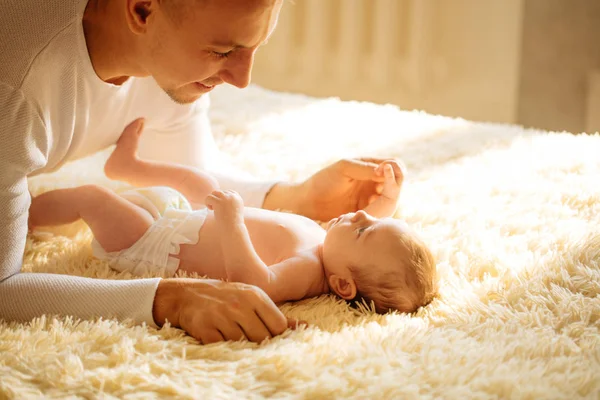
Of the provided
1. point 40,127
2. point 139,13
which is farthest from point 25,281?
point 139,13

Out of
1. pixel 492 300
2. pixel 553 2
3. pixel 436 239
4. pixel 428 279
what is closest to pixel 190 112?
pixel 436 239

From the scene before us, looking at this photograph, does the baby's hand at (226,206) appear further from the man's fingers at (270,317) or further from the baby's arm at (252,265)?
the man's fingers at (270,317)

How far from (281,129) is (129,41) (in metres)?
0.88

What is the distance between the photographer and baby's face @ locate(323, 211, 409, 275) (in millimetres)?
1263

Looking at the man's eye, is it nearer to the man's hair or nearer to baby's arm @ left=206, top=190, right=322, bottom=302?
baby's arm @ left=206, top=190, right=322, bottom=302

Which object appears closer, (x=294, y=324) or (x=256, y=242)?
(x=294, y=324)

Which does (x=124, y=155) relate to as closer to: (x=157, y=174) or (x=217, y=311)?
(x=157, y=174)

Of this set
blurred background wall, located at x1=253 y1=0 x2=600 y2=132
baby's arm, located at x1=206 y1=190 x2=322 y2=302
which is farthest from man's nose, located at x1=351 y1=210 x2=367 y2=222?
blurred background wall, located at x1=253 y1=0 x2=600 y2=132

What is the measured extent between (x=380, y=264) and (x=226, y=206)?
281mm

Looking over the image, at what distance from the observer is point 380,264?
1.25 metres

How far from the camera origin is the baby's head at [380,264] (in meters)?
1.22

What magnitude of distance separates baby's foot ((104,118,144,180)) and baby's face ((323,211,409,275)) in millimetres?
502

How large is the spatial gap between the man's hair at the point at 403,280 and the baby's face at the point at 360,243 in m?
0.01

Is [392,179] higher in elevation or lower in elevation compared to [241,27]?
lower
